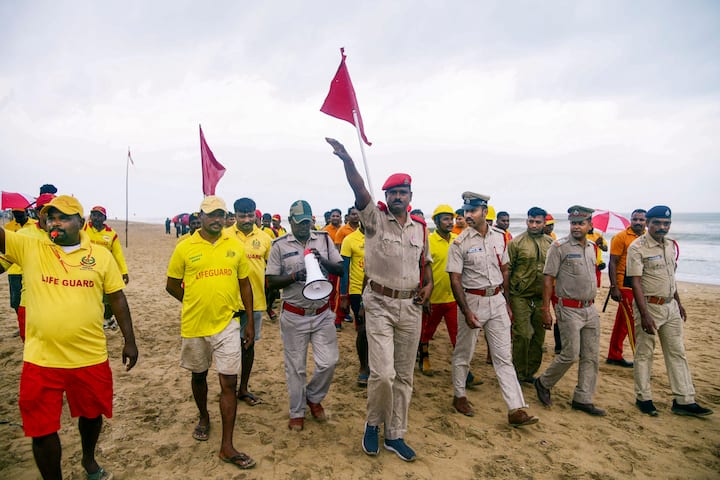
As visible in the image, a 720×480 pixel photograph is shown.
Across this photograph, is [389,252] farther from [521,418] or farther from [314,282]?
[521,418]

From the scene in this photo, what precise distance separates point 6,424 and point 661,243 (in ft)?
23.9

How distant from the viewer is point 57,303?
2812 millimetres

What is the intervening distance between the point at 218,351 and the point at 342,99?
3.05 m

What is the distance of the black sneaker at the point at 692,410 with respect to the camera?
4426 millimetres

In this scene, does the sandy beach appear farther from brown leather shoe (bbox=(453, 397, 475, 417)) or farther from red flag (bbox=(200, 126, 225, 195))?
red flag (bbox=(200, 126, 225, 195))

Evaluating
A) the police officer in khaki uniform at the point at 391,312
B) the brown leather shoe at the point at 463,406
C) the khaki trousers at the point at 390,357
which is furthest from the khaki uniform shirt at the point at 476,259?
the brown leather shoe at the point at 463,406

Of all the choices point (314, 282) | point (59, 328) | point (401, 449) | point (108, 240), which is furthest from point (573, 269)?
point (108, 240)

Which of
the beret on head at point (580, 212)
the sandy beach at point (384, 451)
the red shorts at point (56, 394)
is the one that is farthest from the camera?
the beret on head at point (580, 212)

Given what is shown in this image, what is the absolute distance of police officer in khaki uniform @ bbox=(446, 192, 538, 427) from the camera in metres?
4.35

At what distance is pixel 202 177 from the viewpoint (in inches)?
289

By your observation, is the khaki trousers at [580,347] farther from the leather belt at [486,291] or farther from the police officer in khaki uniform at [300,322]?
the police officer in khaki uniform at [300,322]

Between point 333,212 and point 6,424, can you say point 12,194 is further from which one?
point 333,212

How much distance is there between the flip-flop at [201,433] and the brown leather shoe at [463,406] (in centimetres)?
262

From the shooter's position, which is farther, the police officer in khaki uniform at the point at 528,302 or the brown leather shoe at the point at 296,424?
the police officer in khaki uniform at the point at 528,302
